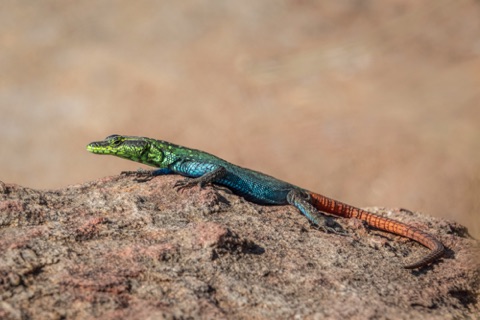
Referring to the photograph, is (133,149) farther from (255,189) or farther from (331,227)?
(331,227)

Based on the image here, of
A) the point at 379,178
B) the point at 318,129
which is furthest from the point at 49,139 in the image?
the point at 379,178

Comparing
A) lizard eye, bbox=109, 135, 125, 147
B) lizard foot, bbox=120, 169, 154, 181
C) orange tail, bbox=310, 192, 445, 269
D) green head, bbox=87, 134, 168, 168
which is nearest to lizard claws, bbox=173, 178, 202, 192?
lizard foot, bbox=120, 169, 154, 181

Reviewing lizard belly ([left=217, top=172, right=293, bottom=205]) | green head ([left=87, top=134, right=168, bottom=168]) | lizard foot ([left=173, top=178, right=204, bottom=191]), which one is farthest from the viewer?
green head ([left=87, top=134, right=168, bottom=168])

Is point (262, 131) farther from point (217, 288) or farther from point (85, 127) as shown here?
point (217, 288)

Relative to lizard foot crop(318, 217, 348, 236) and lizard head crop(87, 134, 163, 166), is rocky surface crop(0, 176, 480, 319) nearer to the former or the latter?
lizard foot crop(318, 217, 348, 236)

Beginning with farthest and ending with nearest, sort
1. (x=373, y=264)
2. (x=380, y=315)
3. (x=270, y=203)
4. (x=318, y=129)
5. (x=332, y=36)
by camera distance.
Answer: (x=332, y=36), (x=318, y=129), (x=270, y=203), (x=373, y=264), (x=380, y=315)

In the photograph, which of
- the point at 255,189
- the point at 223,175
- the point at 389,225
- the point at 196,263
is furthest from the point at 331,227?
the point at 196,263

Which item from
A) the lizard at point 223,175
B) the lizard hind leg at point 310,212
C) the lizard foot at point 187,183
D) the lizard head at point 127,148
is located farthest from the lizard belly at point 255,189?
the lizard head at point 127,148
